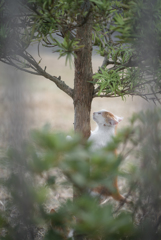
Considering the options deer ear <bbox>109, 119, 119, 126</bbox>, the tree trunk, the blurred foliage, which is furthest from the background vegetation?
deer ear <bbox>109, 119, 119, 126</bbox>

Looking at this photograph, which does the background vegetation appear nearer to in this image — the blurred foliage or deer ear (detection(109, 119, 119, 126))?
the blurred foliage

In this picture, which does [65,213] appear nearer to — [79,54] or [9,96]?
[9,96]

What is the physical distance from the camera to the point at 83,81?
724mm

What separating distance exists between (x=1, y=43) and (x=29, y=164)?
0.99ft

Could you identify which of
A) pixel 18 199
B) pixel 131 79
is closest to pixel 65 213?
pixel 18 199

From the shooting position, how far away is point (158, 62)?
16.6 inches

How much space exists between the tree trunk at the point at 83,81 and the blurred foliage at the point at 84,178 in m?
0.39

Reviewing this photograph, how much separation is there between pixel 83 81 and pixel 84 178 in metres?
0.51

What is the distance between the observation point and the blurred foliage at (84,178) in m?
0.24

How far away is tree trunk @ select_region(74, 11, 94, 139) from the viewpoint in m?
0.69

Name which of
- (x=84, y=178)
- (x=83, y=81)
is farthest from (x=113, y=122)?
(x=84, y=178)

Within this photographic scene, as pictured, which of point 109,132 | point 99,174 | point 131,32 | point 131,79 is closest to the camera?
point 99,174

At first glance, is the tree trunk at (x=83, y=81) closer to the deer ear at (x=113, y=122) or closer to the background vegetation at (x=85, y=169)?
the deer ear at (x=113, y=122)

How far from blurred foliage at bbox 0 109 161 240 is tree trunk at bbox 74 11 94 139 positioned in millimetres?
387
